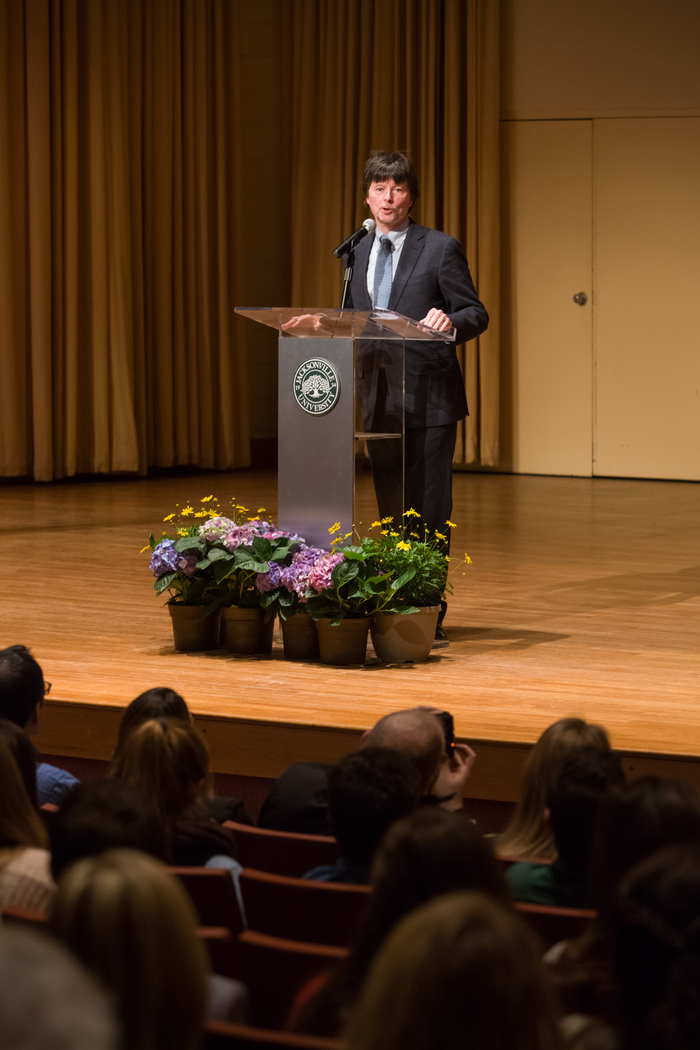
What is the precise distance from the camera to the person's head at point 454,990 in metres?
1.05

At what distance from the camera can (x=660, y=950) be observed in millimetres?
1282

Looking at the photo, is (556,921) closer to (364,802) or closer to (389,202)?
(364,802)

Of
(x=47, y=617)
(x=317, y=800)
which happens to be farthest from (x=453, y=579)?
(x=317, y=800)

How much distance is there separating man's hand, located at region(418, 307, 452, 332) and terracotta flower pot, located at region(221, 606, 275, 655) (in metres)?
0.94

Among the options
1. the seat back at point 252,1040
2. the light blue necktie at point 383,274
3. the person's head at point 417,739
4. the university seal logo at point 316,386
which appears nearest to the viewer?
the seat back at point 252,1040

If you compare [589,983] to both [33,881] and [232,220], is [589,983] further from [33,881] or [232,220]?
[232,220]

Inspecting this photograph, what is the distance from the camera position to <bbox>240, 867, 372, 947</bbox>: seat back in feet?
6.15

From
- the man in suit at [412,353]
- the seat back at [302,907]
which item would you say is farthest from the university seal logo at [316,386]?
the seat back at [302,907]

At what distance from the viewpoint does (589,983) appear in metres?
1.49

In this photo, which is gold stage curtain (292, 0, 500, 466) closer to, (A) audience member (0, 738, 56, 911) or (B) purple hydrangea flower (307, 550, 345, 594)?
(B) purple hydrangea flower (307, 550, 345, 594)

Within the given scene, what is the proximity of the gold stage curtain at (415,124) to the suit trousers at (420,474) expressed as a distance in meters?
5.55

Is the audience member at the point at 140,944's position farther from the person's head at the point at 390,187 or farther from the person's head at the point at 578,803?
the person's head at the point at 390,187

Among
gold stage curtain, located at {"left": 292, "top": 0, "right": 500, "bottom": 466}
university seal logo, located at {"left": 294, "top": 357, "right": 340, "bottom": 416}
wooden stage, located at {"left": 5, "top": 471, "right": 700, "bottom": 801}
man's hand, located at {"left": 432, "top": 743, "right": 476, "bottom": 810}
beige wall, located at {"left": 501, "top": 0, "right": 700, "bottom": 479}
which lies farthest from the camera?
gold stage curtain, located at {"left": 292, "top": 0, "right": 500, "bottom": 466}

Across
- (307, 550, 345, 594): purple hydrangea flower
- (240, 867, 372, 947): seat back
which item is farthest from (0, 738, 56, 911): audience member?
(307, 550, 345, 594): purple hydrangea flower
